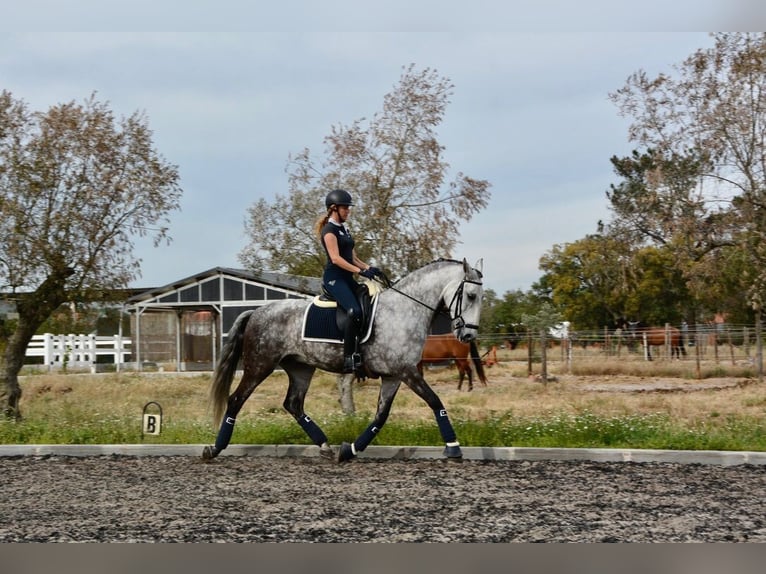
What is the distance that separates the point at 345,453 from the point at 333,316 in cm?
147

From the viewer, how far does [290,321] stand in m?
9.69

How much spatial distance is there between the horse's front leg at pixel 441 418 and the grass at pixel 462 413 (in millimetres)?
1018

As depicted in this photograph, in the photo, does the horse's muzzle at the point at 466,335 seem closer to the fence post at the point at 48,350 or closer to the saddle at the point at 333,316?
the saddle at the point at 333,316

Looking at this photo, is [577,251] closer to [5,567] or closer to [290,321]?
[290,321]

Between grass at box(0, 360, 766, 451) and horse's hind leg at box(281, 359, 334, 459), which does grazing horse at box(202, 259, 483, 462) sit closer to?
horse's hind leg at box(281, 359, 334, 459)

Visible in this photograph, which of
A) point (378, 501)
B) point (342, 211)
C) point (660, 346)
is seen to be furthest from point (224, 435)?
point (660, 346)

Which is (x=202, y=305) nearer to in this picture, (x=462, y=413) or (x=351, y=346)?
(x=462, y=413)

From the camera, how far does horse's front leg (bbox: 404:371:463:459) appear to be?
29.0ft

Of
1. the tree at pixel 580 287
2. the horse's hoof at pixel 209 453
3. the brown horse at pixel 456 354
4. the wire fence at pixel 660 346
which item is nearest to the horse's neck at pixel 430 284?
the horse's hoof at pixel 209 453

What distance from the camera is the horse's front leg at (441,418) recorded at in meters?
8.85

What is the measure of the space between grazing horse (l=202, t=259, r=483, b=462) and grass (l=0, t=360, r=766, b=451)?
34.6 inches

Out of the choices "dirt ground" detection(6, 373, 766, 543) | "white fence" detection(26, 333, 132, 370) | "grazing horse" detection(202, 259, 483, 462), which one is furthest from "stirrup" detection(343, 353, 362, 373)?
"white fence" detection(26, 333, 132, 370)

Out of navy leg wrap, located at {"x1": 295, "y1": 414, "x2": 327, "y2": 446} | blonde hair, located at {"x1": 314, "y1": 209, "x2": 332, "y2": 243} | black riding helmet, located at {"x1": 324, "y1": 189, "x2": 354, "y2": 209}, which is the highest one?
black riding helmet, located at {"x1": 324, "y1": 189, "x2": 354, "y2": 209}

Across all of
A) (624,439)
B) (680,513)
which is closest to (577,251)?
(624,439)
